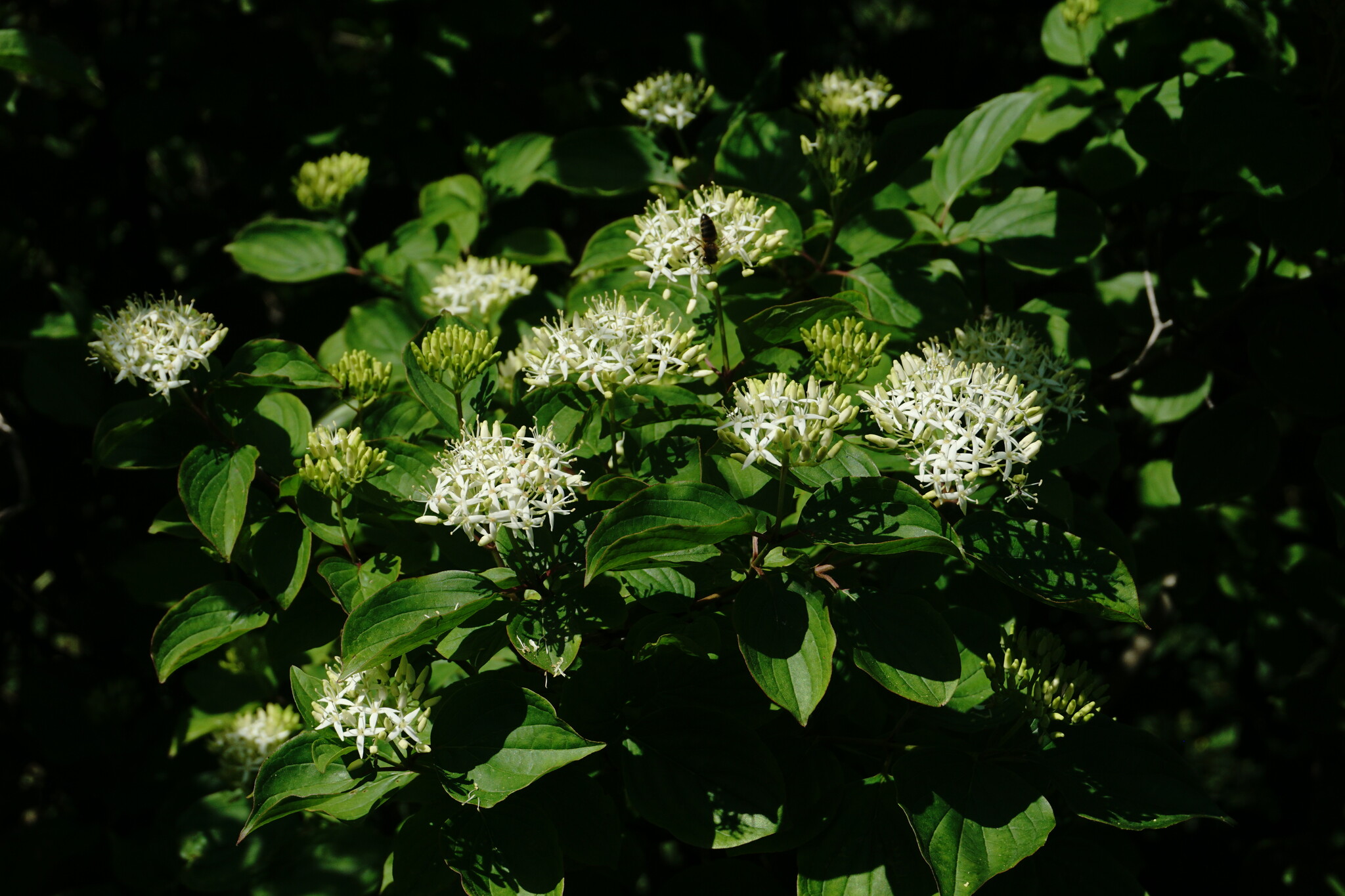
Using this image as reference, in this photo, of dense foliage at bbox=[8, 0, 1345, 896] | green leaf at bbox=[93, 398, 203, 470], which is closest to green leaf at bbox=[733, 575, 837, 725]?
dense foliage at bbox=[8, 0, 1345, 896]

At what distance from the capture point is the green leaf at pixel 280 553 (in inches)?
64.6

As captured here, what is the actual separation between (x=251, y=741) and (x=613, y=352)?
4.51 ft

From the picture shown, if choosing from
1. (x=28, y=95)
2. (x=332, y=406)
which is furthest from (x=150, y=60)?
(x=332, y=406)

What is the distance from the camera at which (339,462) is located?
1565mm

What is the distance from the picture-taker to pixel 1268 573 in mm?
2762

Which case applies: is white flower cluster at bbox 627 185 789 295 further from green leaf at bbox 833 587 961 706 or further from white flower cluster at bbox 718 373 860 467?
green leaf at bbox 833 587 961 706

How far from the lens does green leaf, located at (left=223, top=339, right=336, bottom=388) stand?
1.75 metres

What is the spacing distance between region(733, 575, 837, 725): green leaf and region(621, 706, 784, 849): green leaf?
0.18 m

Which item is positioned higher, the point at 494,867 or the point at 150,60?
the point at 150,60

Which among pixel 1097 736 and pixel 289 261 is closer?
pixel 1097 736

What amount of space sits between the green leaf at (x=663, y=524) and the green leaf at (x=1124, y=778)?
0.74 m

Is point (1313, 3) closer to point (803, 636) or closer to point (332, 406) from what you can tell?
point (803, 636)

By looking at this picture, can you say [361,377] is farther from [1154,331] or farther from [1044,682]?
[1154,331]

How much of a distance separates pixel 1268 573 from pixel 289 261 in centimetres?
289
